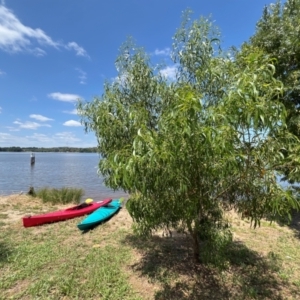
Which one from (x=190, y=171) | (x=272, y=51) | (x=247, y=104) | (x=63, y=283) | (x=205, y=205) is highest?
(x=272, y=51)

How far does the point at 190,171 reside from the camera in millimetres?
2477

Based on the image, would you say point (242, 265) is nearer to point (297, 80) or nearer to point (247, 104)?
point (247, 104)

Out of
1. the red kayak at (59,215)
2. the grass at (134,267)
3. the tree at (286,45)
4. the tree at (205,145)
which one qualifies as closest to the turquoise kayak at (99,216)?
the grass at (134,267)

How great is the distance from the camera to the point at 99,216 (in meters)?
6.75

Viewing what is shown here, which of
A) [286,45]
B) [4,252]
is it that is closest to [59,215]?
[4,252]

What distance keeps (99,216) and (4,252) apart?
2.59 meters

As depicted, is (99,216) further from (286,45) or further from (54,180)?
(54,180)

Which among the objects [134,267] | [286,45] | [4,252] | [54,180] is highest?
[286,45]

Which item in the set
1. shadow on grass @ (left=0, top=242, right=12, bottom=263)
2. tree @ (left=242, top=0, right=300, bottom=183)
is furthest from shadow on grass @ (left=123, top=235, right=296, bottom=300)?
tree @ (left=242, top=0, right=300, bottom=183)

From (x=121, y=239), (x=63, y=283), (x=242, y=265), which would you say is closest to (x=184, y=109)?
(x=63, y=283)

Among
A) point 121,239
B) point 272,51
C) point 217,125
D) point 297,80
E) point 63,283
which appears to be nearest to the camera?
point 217,125

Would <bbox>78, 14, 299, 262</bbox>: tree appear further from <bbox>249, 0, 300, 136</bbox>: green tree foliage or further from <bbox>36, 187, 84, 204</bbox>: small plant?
<bbox>36, 187, 84, 204</bbox>: small plant

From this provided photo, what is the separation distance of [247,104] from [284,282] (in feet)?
11.0

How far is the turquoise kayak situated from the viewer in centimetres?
598
